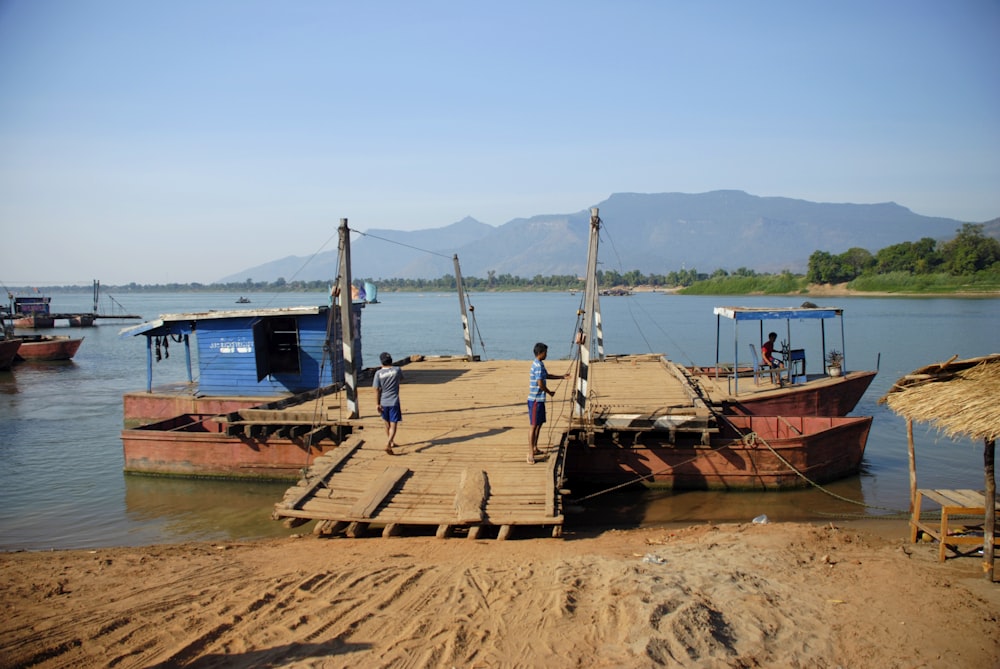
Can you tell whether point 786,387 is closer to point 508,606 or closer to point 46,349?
point 508,606

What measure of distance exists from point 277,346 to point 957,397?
50.5ft

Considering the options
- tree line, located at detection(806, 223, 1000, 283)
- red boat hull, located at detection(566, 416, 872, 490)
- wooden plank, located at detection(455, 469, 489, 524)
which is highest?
tree line, located at detection(806, 223, 1000, 283)

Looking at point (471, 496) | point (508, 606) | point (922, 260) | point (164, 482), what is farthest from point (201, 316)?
point (922, 260)

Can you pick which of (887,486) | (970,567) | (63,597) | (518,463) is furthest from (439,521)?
(887,486)

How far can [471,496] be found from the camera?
973 centimetres

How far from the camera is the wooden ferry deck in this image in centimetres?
950

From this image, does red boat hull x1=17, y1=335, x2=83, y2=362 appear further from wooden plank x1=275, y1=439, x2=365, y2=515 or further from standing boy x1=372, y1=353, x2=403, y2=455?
standing boy x1=372, y1=353, x2=403, y2=455

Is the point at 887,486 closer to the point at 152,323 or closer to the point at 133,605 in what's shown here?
the point at 133,605

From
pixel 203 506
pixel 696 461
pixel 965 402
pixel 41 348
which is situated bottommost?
pixel 203 506

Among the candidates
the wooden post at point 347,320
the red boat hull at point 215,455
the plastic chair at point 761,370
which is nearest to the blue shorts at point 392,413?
the wooden post at point 347,320

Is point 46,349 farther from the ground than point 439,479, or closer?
farther from the ground

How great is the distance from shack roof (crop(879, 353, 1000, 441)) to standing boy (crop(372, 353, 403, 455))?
24.1 ft

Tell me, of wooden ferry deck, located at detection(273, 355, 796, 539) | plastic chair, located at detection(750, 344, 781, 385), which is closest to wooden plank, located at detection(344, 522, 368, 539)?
wooden ferry deck, located at detection(273, 355, 796, 539)

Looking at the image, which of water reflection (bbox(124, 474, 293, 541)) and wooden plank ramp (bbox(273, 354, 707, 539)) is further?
water reflection (bbox(124, 474, 293, 541))
